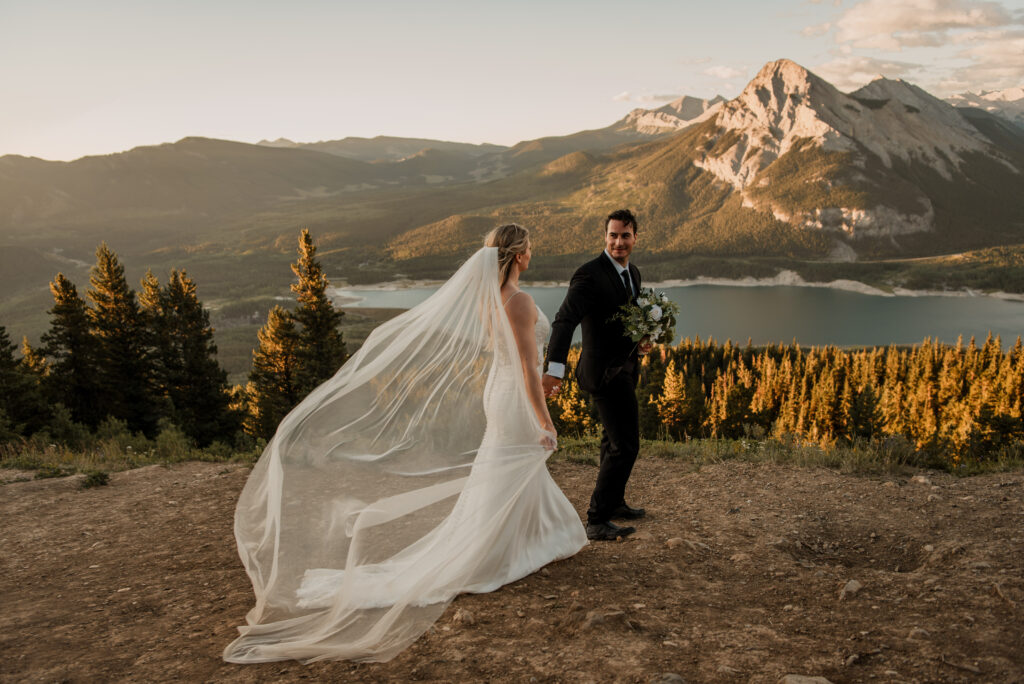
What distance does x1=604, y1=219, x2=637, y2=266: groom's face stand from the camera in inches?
219

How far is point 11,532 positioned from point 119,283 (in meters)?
29.7

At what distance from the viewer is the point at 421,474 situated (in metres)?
5.21

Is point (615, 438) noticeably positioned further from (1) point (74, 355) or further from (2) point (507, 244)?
(1) point (74, 355)

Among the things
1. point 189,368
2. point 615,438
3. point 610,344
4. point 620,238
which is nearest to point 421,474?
point 615,438

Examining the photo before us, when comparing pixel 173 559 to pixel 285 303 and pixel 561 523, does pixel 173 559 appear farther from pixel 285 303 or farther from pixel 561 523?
pixel 285 303

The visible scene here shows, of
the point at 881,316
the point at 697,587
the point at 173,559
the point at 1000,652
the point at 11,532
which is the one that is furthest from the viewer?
the point at 881,316

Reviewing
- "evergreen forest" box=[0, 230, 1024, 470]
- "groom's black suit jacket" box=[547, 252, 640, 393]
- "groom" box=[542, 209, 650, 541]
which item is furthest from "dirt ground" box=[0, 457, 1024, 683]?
"evergreen forest" box=[0, 230, 1024, 470]

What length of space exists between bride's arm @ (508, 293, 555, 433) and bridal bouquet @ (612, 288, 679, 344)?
0.95 meters

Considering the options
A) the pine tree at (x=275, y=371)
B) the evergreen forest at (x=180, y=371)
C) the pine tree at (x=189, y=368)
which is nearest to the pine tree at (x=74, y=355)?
the evergreen forest at (x=180, y=371)

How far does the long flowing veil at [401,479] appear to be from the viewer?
458 centimetres

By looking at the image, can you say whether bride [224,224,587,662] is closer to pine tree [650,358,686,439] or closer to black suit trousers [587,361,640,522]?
black suit trousers [587,361,640,522]

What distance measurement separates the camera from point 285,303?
170500mm

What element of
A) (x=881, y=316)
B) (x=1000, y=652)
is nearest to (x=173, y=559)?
(x=1000, y=652)

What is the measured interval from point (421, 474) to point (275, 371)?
3305 cm
